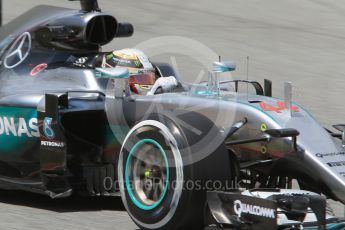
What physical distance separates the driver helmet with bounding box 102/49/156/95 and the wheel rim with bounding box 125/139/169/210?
1082 mm

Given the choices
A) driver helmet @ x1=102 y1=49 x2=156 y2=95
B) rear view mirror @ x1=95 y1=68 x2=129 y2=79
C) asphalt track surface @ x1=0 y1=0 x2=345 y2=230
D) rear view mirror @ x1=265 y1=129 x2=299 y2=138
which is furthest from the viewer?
asphalt track surface @ x1=0 y1=0 x2=345 y2=230

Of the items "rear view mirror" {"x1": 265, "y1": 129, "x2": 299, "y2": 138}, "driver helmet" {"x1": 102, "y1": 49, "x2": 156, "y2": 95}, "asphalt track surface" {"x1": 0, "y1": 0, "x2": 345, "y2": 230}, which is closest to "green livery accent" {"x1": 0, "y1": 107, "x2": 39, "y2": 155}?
"driver helmet" {"x1": 102, "y1": 49, "x2": 156, "y2": 95}

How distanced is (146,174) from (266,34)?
9.56 meters

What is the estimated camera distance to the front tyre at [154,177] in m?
5.82

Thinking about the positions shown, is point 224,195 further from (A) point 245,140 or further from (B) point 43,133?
(B) point 43,133

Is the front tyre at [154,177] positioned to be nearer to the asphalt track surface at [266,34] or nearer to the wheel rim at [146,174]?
the wheel rim at [146,174]

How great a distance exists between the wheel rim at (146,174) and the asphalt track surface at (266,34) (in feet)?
15.5

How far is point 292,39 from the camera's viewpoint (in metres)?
15.1

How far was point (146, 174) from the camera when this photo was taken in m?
6.14

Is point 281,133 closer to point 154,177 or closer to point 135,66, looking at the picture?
point 154,177

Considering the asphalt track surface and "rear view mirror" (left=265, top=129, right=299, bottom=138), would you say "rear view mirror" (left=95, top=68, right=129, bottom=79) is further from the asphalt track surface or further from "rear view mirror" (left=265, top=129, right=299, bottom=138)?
the asphalt track surface

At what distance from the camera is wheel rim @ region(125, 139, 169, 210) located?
6.01 m

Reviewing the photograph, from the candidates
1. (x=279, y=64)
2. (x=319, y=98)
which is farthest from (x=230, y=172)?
(x=279, y=64)

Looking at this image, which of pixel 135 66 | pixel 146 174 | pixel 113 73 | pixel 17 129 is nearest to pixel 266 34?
pixel 135 66
